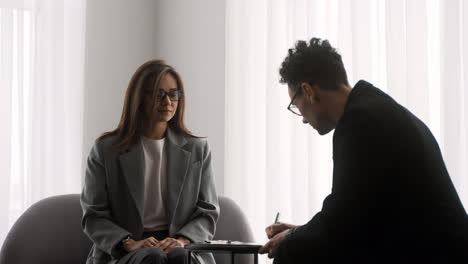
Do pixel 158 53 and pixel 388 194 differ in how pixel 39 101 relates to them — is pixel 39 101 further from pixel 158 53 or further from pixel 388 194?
pixel 388 194

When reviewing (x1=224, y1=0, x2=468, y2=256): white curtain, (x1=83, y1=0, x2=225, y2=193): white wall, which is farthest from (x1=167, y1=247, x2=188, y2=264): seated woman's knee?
(x1=83, y1=0, x2=225, y2=193): white wall

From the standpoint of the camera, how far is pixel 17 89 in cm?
427

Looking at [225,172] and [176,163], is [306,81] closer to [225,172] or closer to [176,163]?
[176,163]

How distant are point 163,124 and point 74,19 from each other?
2049mm

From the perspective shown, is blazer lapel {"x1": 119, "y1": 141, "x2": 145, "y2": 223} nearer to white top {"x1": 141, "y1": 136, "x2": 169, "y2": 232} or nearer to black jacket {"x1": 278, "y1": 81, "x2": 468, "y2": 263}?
white top {"x1": 141, "y1": 136, "x2": 169, "y2": 232}

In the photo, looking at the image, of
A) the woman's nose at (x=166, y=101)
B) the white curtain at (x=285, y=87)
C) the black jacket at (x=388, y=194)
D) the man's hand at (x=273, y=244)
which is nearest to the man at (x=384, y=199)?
the black jacket at (x=388, y=194)

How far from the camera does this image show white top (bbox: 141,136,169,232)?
104 inches

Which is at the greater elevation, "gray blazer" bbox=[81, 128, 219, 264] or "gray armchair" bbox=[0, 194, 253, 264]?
"gray blazer" bbox=[81, 128, 219, 264]

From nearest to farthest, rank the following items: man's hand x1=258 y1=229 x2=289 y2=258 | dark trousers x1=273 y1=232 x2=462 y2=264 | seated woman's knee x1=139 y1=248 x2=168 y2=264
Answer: dark trousers x1=273 y1=232 x2=462 y2=264, man's hand x1=258 y1=229 x2=289 y2=258, seated woman's knee x1=139 y1=248 x2=168 y2=264

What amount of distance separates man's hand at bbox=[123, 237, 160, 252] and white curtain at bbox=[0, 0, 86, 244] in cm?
199

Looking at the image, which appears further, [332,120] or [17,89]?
[17,89]

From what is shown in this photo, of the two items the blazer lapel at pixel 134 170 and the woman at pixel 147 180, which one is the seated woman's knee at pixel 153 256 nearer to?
the woman at pixel 147 180

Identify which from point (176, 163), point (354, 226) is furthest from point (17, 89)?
point (354, 226)

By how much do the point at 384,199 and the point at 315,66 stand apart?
495 millimetres
